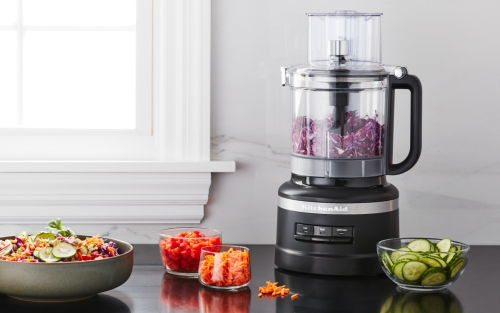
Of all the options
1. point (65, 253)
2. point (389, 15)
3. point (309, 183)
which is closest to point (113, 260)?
point (65, 253)

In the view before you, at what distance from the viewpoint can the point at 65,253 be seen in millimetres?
947

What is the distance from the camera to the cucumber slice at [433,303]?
3.13 feet

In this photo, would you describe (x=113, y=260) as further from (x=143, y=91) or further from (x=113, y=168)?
(x=143, y=91)

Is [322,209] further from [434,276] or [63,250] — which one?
[63,250]

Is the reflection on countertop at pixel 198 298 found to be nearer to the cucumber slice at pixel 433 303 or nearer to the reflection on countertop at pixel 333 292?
the reflection on countertop at pixel 333 292

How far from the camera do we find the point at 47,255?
94cm

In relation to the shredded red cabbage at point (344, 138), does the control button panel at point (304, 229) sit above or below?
below

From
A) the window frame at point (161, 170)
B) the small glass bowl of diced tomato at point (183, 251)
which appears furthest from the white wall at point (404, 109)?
the small glass bowl of diced tomato at point (183, 251)

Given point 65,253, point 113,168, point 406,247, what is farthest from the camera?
point 113,168

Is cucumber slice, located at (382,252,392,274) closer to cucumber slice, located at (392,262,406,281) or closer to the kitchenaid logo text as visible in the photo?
cucumber slice, located at (392,262,406,281)

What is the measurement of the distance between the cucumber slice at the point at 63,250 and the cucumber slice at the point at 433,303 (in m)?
0.61

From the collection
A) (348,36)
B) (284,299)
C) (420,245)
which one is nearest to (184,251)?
(284,299)

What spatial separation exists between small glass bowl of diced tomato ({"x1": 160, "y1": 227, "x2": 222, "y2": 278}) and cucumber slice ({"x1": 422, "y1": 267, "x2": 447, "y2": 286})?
403 millimetres

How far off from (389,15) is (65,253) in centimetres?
95
